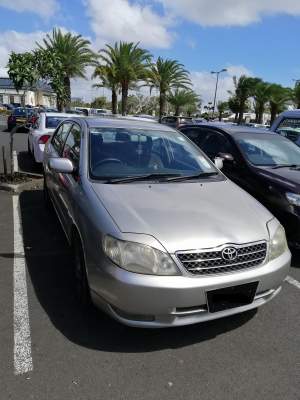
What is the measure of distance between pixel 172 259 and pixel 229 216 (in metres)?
0.75

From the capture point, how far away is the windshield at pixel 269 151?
5.79m

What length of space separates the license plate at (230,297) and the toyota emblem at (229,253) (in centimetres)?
21

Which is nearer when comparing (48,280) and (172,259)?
(172,259)

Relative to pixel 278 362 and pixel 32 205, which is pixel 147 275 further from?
pixel 32 205

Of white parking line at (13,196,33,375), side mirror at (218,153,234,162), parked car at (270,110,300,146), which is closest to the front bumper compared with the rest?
white parking line at (13,196,33,375)

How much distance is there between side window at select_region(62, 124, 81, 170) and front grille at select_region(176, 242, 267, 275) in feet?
5.80

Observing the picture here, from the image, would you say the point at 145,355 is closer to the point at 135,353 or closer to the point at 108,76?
the point at 135,353

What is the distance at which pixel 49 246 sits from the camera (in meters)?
5.00

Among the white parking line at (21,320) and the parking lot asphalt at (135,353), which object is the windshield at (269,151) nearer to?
the parking lot asphalt at (135,353)

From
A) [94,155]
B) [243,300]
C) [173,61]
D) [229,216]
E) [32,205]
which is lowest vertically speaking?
[32,205]

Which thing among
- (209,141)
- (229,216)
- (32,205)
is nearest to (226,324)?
(229,216)

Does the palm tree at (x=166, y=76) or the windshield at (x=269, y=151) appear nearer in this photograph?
the windshield at (x=269, y=151)

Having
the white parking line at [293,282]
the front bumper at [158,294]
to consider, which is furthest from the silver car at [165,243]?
the white parking line at [293,282]

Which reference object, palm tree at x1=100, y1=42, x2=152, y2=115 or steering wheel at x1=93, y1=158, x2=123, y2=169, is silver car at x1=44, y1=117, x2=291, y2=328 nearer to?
steering wheel at x1=93, y1=158, x2=123, y2=169
